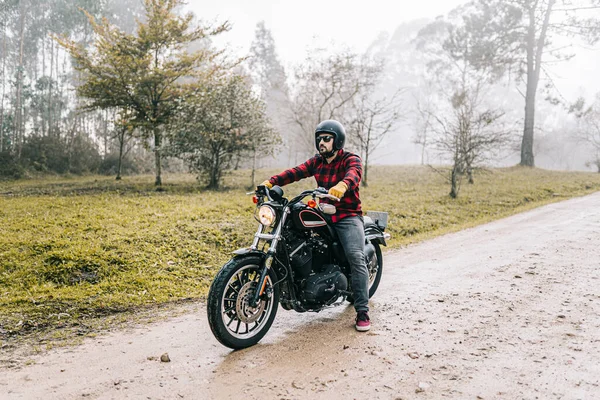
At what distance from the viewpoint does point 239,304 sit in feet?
12.4

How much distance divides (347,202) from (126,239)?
15.2 ft

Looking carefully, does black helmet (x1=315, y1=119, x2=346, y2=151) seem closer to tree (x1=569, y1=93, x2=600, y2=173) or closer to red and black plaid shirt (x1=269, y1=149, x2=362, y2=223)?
red and black plaid shirt (x1=269, y1=149, x2=362, y2=223)

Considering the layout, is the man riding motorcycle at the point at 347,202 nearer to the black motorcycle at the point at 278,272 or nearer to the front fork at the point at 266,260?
the black motorcycle at the point at 278,272

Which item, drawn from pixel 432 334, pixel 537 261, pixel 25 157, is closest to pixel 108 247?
pixel 432 334

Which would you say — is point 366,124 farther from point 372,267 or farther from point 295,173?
point 295,173

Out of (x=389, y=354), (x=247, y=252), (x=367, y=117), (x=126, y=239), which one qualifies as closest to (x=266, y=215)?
(x=247, y=252)

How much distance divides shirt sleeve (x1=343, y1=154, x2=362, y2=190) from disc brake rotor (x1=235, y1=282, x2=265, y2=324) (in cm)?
133

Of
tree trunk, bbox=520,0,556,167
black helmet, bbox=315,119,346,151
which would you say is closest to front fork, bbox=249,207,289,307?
black helmet, bbox=315,119,346,151

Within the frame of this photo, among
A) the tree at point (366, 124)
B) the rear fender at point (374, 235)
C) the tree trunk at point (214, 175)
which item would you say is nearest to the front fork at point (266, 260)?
the rear fender at point (374, 235)

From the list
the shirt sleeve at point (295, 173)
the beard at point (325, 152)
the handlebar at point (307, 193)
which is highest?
the beard at point (325, 152)

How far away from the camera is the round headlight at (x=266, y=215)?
3791 millimetres

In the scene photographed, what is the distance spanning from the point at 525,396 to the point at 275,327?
2273mm

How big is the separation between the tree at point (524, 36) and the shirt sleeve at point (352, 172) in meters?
23.8

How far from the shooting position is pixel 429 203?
44.5 feet
